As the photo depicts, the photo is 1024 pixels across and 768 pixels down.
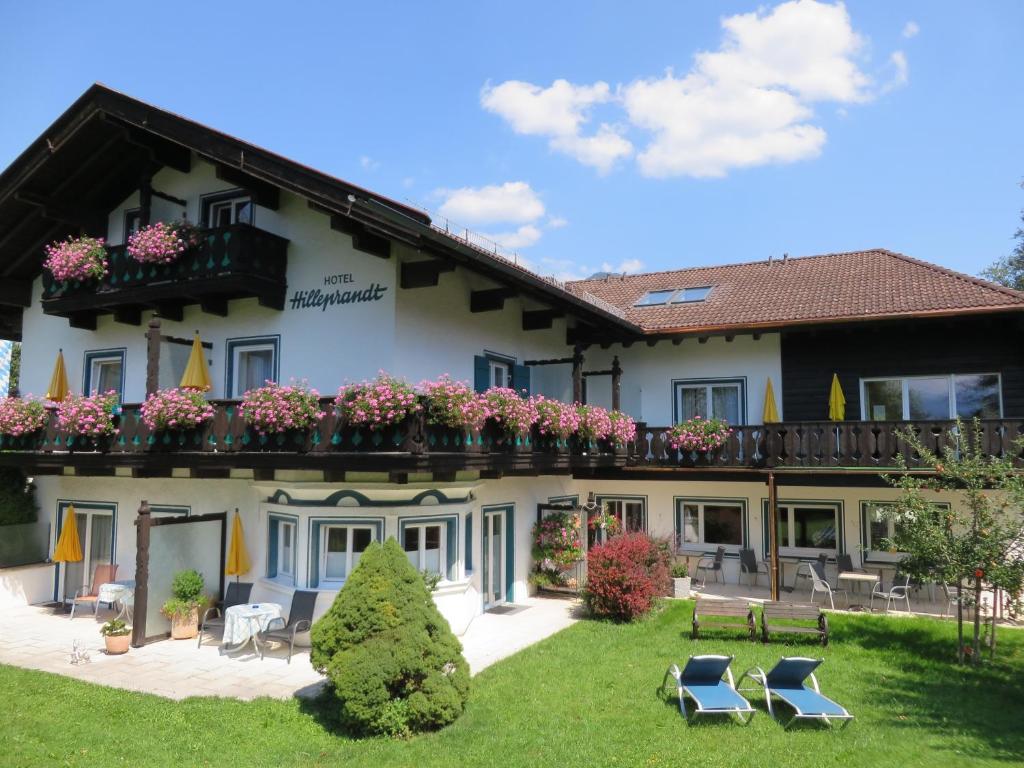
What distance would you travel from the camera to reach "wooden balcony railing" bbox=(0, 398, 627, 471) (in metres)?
10.1

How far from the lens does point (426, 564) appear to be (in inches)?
487

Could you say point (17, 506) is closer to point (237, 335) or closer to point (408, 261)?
point (237, 335)

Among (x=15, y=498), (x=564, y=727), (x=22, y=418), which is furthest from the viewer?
(x=15, y=498)

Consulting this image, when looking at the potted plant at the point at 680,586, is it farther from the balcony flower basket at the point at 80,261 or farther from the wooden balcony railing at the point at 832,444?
the balcony flower basket at the point at 80,261

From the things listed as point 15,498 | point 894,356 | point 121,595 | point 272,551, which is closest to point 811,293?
point 894,356

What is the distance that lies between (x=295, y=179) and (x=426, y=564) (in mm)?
6454

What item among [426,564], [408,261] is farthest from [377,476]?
[408,261]

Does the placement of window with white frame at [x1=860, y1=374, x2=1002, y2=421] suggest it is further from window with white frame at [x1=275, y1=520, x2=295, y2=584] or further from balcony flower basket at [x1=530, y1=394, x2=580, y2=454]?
window with white frame at [x1=275, y1=520, x2=295, y2=584]

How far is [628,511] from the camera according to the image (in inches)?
712

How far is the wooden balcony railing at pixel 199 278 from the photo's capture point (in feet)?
40.5

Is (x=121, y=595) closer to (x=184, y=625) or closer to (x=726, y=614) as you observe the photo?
→ (x=184, y=625)

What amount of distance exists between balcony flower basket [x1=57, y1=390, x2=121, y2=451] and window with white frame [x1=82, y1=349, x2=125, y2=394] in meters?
2.43

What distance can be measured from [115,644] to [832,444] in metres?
12.8

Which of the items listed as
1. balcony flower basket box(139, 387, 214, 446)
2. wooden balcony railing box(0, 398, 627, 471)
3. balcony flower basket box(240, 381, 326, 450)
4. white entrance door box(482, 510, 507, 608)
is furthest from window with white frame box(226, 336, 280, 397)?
white entrance door box(482, 510, 507, 608)
